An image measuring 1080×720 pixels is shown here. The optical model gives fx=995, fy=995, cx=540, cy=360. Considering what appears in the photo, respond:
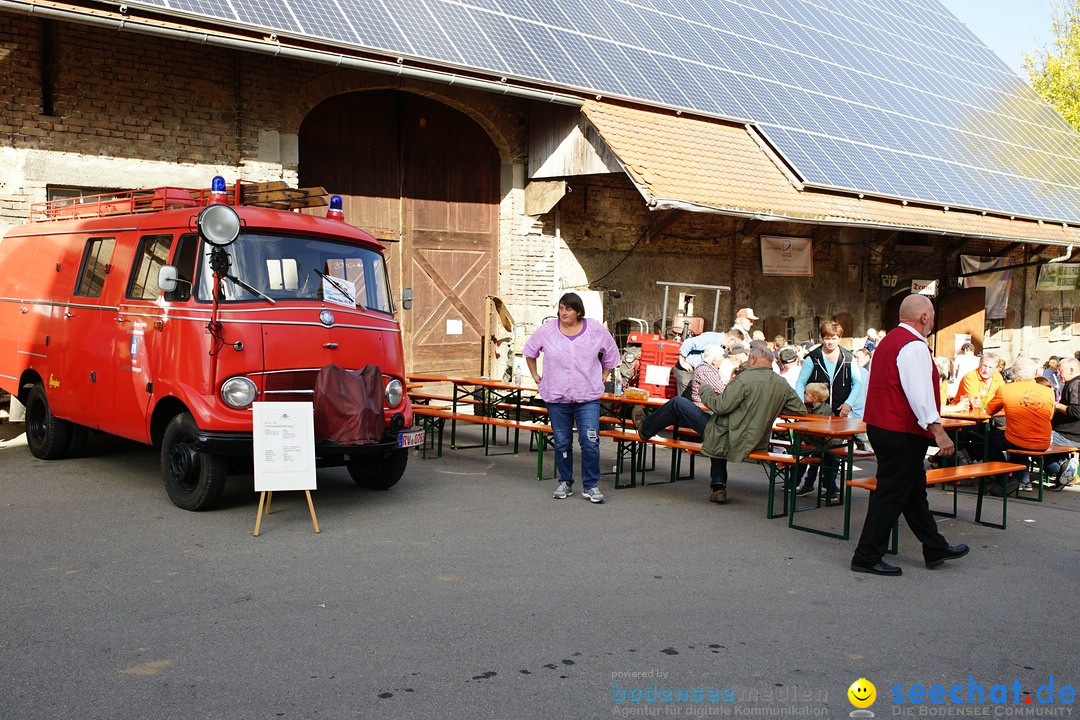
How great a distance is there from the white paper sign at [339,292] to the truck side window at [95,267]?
2.18 meters

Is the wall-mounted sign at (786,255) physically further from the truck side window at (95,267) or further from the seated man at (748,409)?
the truck side window at (95,267)

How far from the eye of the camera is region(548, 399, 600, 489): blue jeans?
867 cm

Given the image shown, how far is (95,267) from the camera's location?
30.0 ft

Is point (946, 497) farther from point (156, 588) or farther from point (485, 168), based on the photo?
point (485, 168)

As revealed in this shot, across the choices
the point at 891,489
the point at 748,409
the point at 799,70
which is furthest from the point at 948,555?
the point at 799,70

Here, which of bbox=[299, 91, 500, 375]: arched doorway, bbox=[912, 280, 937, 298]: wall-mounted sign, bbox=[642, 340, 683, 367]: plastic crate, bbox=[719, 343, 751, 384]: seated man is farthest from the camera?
bbox=[912, 280, 937, 298]: wall-mounted sign

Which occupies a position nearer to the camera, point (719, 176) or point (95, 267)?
point (95, 267)

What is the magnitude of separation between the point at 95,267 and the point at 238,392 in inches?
101

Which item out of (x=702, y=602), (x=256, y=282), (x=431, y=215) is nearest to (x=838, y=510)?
(x=702, y=602)

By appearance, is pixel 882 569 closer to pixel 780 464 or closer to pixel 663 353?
pixel 780 464

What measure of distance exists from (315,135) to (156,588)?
904 cm

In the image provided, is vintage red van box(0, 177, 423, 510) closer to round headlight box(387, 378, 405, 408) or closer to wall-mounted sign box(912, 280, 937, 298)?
round headlight box(387, 378, 405, 408)

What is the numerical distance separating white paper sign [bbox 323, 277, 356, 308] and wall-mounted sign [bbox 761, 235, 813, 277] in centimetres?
1160

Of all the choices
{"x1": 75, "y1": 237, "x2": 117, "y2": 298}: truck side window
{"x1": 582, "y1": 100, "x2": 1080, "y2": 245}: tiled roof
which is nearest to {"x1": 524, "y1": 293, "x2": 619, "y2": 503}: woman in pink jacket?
{"x1": 75, "y1": 237, "x2": 117, "y2": 298}: truck side window
